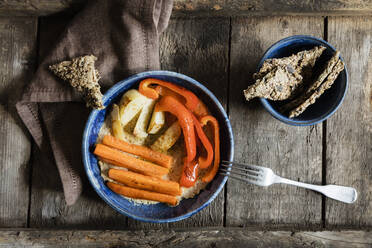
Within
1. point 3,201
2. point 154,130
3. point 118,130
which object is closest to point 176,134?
point 154,130

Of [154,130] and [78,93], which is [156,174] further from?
[78,93]

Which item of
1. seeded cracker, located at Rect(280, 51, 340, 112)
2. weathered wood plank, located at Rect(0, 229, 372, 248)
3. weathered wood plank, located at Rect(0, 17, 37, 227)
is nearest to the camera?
seeded cracker, located at Rect(280, 51, 340, 112)

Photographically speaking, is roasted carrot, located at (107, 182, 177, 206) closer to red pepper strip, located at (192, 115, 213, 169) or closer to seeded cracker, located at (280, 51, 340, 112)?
red pepper strip, located at (192, 115, 213, 169)

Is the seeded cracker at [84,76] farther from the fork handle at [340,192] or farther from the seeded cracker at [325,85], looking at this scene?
A: the fork handle at [340,192]

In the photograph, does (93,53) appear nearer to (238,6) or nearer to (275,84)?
(238,6)

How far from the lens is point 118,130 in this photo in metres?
1.42

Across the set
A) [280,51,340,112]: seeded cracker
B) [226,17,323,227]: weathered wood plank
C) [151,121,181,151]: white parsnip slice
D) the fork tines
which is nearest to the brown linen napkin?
[151,121,181,151]: white parsnip slice

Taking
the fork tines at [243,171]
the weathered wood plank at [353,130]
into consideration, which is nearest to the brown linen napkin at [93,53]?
the fork tines at [243,171]

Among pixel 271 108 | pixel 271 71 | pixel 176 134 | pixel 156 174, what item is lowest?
pixel 156 174

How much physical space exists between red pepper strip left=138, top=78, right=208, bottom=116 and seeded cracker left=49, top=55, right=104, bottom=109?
172 millimetres

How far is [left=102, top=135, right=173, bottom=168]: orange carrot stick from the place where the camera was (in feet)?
4.64

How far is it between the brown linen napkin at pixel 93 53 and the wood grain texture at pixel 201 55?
102 mm

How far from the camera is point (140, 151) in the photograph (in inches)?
56.4

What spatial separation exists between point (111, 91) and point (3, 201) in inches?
28.2
